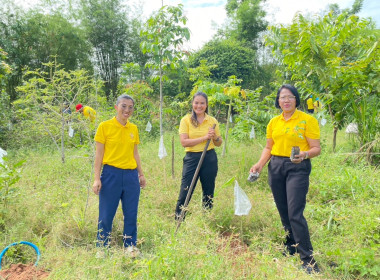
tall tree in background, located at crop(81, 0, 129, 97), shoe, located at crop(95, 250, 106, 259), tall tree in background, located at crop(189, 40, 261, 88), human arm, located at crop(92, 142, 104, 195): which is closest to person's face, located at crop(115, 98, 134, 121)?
human arm, located at crop(92, 142, 104, 195)

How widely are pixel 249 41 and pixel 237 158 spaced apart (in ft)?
44.1

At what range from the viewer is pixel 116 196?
8.32ft

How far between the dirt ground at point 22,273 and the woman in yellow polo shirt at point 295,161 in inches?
80.1

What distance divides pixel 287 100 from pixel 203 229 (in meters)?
1.30

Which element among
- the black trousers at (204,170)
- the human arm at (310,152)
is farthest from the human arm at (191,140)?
the human arm at (310,152)

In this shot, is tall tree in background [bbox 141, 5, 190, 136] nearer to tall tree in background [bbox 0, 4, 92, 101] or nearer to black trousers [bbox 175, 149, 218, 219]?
black trousers [bbox 175, 149, 218, 219]

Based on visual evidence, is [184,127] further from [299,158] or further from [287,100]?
[299,158]

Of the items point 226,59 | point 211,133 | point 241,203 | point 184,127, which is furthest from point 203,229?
point 226,59

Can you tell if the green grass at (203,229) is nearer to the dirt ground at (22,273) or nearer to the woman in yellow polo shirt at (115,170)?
the dirt ground at (22,273)

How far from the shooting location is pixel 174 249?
181 cm

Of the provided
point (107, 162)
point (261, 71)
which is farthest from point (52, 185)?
point (261, 71)

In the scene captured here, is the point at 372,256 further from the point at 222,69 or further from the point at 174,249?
the point at 222,69

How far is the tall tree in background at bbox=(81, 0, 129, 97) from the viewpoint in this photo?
39.4ft

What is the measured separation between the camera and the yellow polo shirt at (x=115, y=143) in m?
2.49
